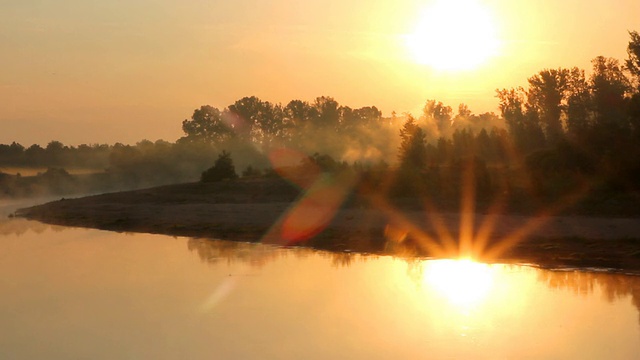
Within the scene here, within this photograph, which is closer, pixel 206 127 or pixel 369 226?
pixel 369 226

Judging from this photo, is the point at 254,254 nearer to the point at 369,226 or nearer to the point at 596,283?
the point at 369,226

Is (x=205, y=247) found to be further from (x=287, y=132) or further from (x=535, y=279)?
(x=287, y=132)

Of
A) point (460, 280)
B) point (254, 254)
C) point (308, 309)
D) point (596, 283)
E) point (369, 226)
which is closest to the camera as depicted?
point (308, 309)

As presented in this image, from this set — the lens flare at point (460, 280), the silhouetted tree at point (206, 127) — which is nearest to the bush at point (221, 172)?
the lens flare at point (460, 280)

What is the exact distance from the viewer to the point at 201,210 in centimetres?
3709

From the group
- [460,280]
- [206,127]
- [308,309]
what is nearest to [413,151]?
[460,280]

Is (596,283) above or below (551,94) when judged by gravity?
below

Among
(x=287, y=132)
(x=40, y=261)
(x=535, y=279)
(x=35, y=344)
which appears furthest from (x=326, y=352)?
(x=287, y=132)

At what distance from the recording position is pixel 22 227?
37.4 meters

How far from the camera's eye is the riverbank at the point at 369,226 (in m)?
21.9

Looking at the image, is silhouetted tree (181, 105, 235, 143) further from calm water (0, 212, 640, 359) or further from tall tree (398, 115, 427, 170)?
calm water (0, 212, 640, 359)

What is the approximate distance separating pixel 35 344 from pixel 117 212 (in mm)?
28474

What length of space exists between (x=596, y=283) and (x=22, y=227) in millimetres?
26185

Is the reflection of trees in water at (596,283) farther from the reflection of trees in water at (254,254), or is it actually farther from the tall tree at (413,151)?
the tall tree at (413,151)
